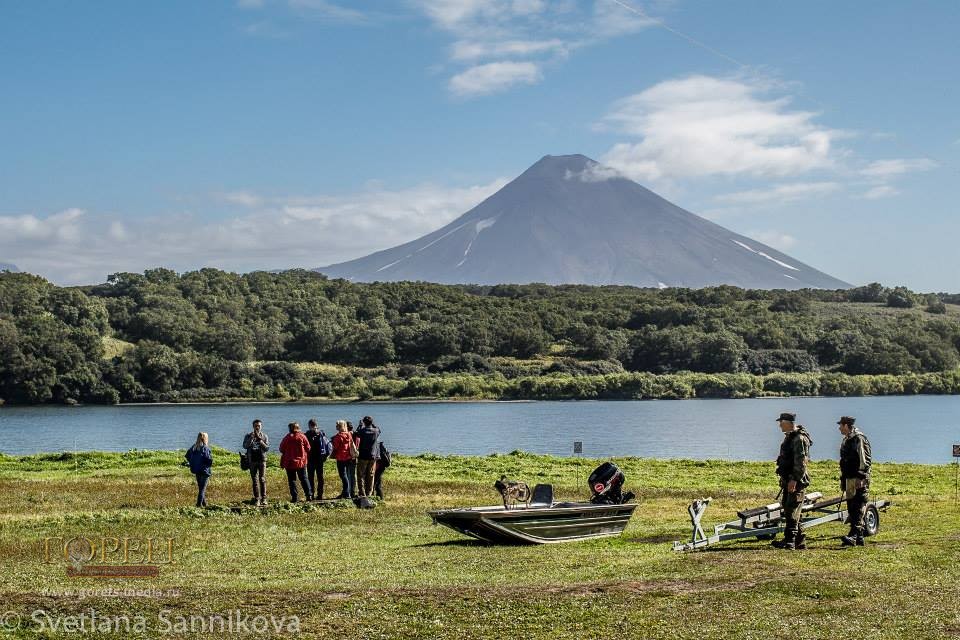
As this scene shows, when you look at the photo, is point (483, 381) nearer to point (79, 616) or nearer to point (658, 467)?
point (658, 467)

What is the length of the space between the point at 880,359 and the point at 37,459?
133814mm

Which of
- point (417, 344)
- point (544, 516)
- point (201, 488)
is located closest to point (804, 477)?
point (544, 516)

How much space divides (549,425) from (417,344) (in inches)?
2575

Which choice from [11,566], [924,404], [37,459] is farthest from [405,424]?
[11,566]

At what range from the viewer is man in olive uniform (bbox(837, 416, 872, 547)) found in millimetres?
16234

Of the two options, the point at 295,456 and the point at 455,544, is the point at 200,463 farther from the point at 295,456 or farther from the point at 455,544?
the point at 455,544

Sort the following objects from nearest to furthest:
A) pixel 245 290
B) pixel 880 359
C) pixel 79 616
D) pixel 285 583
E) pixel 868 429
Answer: pixel 79 616, pixel 285 583, pixel 868 429, pixel 880 359, pixel 245 290

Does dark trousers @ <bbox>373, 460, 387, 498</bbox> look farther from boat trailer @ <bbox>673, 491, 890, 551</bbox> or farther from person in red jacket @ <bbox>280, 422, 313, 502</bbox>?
boat trailer @ <bbox>673, 491, 890, 551</bbox>

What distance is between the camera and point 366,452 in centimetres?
2455

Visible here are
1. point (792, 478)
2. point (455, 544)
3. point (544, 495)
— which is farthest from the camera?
point (544, 495)

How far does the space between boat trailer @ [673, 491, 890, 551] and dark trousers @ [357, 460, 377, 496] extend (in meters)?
9.28

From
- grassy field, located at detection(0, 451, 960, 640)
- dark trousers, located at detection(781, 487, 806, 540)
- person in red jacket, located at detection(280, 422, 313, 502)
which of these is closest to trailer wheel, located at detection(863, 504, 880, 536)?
grassy field, located at detection(0, 451, 960, 640)

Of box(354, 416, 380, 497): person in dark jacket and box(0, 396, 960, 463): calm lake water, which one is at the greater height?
box(354, 416, 380, 497): person in dark jacket

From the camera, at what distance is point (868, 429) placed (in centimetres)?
8169
